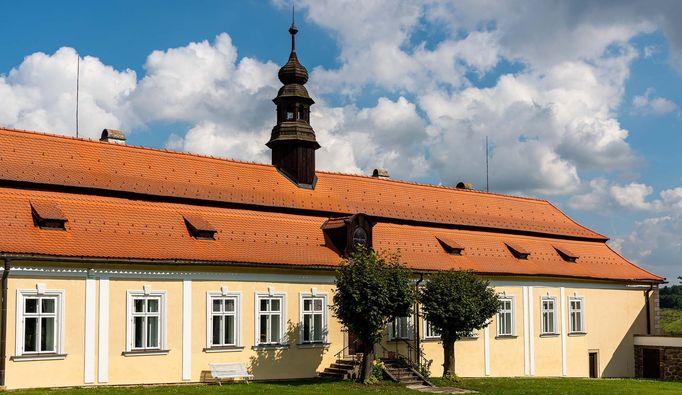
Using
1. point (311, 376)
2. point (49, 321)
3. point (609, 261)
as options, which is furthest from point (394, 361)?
point (609, 261)

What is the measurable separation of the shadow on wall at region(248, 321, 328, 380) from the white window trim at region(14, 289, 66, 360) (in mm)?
7745

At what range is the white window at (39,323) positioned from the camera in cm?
2814

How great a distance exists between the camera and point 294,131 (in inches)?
1698

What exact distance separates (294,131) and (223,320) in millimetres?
12867

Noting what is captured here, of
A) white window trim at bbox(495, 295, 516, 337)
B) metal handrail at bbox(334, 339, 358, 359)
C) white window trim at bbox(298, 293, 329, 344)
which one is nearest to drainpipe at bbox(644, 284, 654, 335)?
white window trim at bbox(495, 295, 516, 337)

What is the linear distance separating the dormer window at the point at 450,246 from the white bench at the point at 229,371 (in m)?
13.6

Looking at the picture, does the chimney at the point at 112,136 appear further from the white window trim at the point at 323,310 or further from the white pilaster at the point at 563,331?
the white pilaster at the point at 563,331

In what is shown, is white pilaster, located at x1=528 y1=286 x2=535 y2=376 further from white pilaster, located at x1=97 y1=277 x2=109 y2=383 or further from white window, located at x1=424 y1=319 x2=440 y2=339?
Answer: white pilaster, located at x1=97 y1=277 x2=109 y2=383

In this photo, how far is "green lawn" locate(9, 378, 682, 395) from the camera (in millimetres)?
28969

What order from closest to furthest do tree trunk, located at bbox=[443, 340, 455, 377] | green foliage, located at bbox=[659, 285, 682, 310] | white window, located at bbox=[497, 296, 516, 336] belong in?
1. tree trunk, located at bbox=[443, 340, 455, 377]
2. white window, located at bbox=[497, 296, 516, 336]
3. green foliage, located at bbox=[659, 285, 682, 310]

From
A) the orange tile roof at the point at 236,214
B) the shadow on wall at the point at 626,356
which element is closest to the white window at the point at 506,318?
the orange tile roof at the point at 236,214

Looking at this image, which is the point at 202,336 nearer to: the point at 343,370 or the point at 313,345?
the point at 313,345

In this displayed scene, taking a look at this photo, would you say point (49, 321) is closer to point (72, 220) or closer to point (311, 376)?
point (72, 220)

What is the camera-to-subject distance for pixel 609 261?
5125cm
